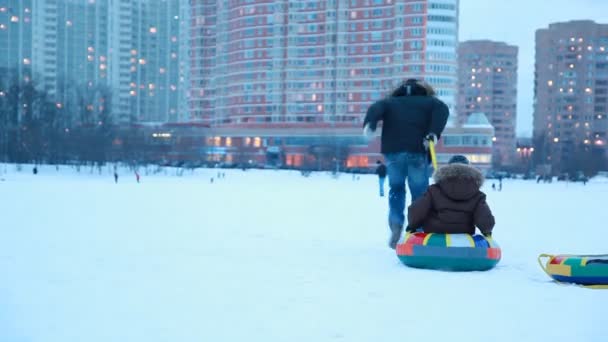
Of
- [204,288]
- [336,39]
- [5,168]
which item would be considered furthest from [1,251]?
[336,39]

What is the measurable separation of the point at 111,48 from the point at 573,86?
348 ft

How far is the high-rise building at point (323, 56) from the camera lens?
102 meters

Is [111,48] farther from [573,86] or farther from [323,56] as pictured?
[573,86]

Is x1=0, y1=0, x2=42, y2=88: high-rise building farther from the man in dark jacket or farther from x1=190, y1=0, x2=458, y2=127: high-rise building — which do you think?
the man in dark jacket

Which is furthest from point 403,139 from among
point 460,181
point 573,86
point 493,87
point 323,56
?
point 493,87

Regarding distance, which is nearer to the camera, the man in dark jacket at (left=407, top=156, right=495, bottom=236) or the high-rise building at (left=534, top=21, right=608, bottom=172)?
the man in dark jacket at (left=407, top=156, right=495, bottom=236)

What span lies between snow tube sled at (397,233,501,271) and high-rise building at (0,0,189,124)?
125 m

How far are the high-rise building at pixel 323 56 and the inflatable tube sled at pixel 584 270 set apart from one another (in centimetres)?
9756

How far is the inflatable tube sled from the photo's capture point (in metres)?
5.05

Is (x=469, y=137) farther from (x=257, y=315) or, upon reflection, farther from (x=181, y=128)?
(x=257, y=315)

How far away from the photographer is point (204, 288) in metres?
4.85

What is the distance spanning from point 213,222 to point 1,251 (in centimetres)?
426

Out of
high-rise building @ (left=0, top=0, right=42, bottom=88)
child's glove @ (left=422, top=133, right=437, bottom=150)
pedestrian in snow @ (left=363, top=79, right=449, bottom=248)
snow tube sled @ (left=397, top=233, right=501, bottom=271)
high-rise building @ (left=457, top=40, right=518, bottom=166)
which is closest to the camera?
snow tube sled @ (left=397, top=233, right=501, bottom=271)

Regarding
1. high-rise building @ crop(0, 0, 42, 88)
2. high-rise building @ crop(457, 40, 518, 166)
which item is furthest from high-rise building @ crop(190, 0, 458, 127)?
high-rise building @ crop(457, 40, 518, 166)
